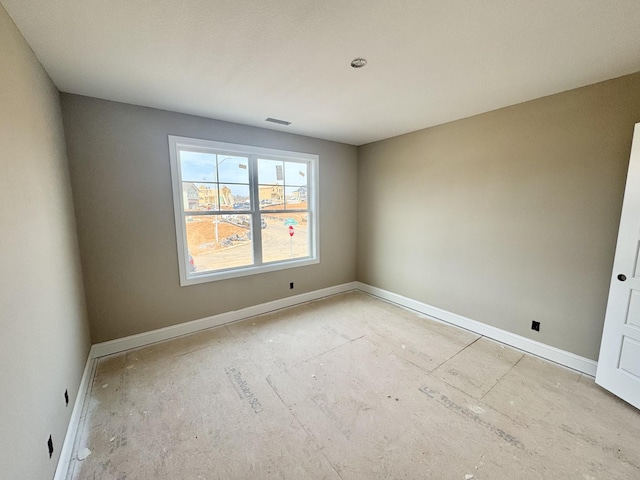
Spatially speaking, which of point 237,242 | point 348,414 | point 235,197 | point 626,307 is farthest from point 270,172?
point 626,307

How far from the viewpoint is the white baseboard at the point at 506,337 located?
7.57 feet

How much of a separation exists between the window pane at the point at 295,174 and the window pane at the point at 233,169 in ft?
2.07

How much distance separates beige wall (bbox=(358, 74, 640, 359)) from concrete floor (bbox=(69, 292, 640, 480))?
539 mm

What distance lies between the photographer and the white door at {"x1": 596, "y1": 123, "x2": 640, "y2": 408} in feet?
6.06

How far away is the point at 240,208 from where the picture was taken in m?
3.30

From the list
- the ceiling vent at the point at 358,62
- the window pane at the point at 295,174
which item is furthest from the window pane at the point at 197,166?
the ceiling vent at the point at 358,62

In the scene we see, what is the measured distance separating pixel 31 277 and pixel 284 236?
2660 mm

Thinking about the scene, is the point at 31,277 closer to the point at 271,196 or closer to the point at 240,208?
the point at 240,208

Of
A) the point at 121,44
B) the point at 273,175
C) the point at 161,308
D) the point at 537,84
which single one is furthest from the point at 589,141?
the point at 161,308

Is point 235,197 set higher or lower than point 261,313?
higher

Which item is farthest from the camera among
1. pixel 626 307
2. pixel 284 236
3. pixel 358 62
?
pixel 284 236

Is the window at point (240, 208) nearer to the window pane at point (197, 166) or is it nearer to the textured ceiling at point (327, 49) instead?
the window pane at point (197, 166)

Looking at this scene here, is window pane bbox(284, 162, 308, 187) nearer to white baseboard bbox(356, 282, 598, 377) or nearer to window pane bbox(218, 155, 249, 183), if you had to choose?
window pane bbox(218, 155, 249, 183)

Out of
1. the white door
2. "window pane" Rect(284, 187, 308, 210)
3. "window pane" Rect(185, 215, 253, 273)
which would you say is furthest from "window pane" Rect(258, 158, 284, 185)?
the white door
